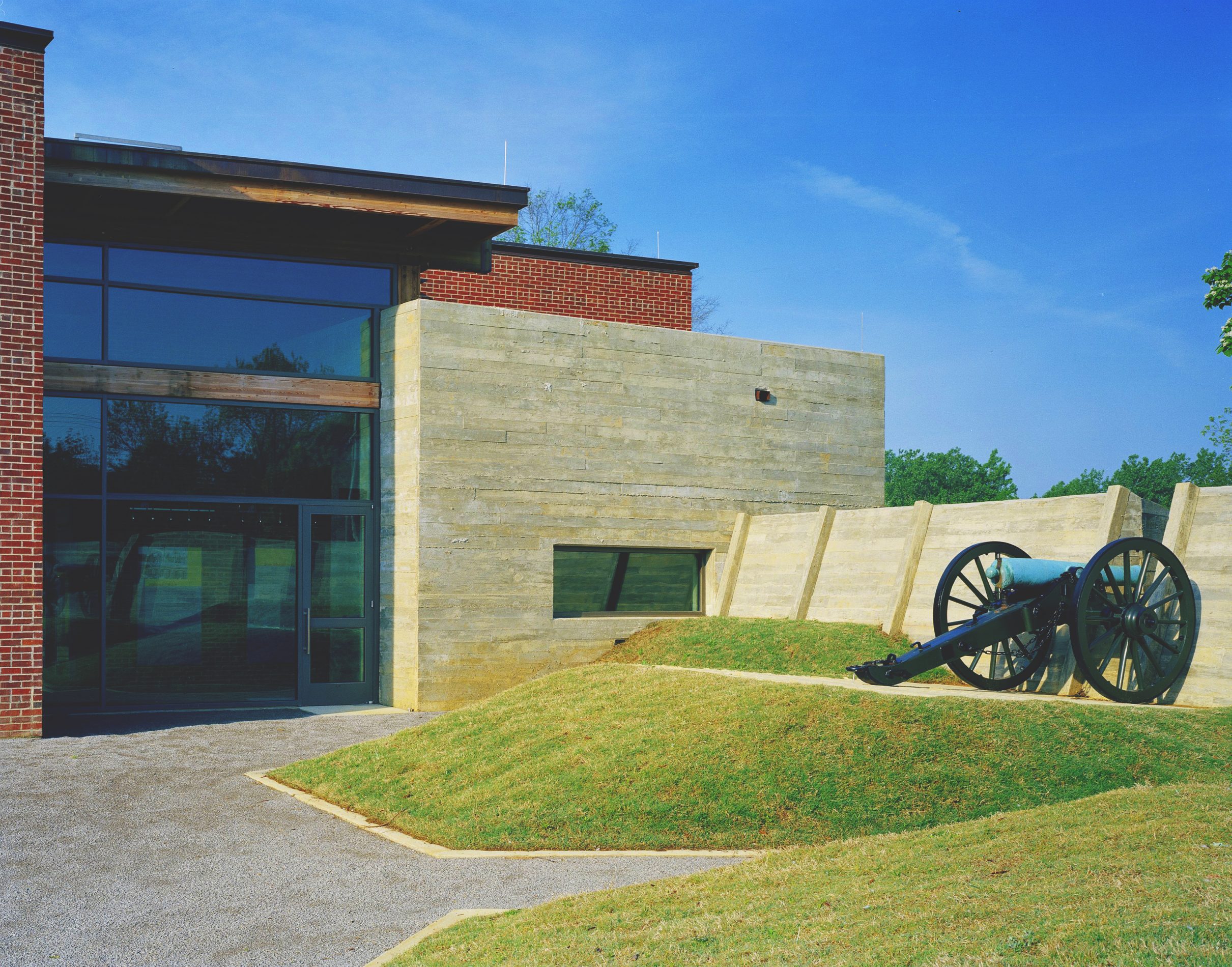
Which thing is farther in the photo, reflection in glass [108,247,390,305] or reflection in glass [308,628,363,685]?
reflection in glass [308,628,363,685]

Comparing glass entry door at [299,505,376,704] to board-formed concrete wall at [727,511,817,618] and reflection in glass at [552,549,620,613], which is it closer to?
reflection in glass at [552,549,620,613]

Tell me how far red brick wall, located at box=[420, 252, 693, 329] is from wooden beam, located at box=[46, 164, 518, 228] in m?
4.64

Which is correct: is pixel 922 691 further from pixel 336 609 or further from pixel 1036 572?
pixel 336 609

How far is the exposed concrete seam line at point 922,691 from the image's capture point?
1052 cm

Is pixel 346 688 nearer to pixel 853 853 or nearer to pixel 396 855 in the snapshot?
pixel 396 855

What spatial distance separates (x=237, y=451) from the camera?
50.9 feet

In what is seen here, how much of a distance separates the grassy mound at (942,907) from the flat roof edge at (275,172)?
433 inches

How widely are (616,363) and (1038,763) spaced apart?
31.6 feet

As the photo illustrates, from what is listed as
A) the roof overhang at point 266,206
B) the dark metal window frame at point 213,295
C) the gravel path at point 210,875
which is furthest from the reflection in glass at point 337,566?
the gravel path at point 210,875

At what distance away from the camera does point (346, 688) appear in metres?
15.7

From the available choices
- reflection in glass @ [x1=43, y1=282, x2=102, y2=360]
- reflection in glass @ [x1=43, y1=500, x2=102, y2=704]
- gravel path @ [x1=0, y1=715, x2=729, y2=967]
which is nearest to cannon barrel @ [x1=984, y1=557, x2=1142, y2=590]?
gravel path @ [x1=0, y1=715, x2=729, y2=967]

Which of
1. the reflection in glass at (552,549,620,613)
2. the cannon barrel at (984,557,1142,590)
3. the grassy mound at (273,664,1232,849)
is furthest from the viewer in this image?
the reflection in glass at (552,549,620,613)

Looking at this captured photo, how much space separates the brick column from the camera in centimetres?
1246

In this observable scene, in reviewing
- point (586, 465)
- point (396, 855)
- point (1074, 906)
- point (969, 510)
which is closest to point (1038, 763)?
point (1074, 906)
